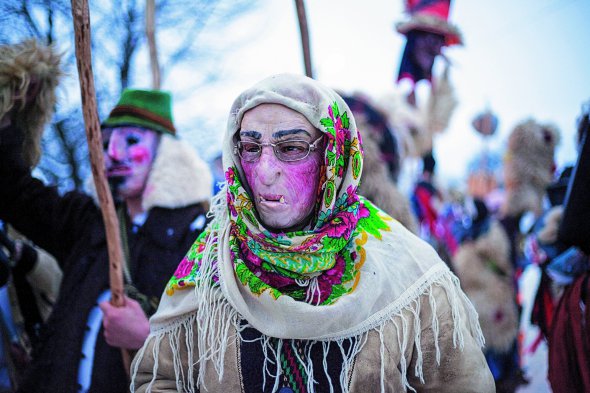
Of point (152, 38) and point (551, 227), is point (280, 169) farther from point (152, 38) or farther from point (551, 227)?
point (551, 227)

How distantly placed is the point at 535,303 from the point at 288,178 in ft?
7.69

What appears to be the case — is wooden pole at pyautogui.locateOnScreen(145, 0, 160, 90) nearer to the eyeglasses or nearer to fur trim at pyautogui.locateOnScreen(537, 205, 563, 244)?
the eyeglasses

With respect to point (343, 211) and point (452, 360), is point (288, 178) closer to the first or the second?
point (343, 211)

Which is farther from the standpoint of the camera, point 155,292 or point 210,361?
point 155,292

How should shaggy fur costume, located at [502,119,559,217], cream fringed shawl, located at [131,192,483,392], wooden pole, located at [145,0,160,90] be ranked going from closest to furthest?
cream fringed shawl, located at [131,192,483,392], wooden pole, located at [145,0,160,90], shaggy fur costume, located at [502,119,559,217]

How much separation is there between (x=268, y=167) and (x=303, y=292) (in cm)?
43

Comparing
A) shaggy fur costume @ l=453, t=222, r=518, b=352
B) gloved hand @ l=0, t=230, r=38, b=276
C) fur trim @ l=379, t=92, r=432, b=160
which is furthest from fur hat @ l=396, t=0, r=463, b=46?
gloved hand @ l=0, t=230, r=38, b=276

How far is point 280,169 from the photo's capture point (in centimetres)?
145

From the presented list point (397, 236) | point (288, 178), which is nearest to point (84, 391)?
point (288, 178)

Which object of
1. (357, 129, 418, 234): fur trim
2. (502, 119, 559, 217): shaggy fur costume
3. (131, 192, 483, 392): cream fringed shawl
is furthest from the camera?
(502, 119, 559, 217): shaggy fur costume

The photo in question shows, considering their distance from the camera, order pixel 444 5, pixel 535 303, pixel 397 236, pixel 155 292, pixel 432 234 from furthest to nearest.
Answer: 1. pixel 432 234
2. pixel 444 5
3. pixel 535 303
4. pixel 155 292
5. pixel 397 236

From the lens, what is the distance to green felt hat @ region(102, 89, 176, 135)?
240 cm

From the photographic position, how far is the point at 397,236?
158cm

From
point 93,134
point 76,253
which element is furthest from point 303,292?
point 76,253
